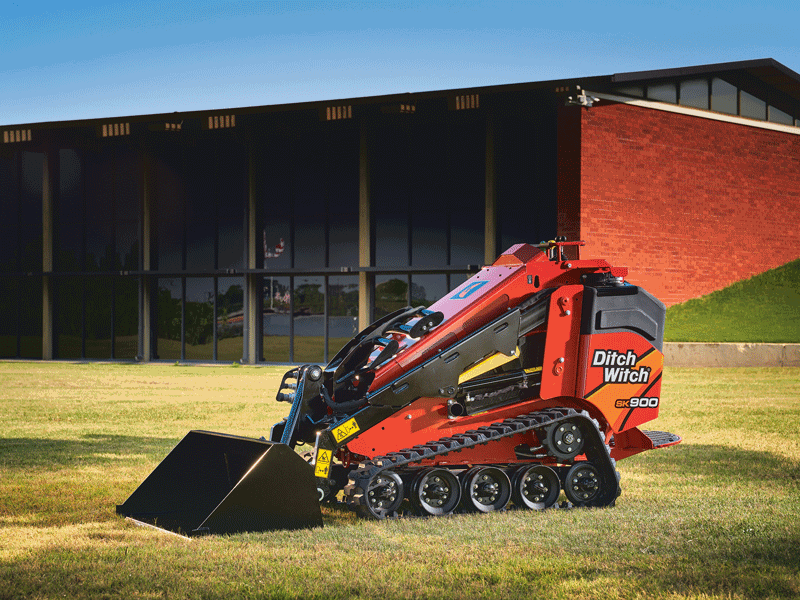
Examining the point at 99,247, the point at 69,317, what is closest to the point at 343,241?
the point at 99,247

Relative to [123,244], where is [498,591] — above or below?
below

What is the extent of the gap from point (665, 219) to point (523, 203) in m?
4.49

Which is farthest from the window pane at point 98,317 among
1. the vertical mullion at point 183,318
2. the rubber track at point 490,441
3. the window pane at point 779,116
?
the rubber track at point 490,441

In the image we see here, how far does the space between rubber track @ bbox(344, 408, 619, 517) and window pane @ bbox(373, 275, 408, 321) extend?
64.3ft

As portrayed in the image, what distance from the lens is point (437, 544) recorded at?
550cm

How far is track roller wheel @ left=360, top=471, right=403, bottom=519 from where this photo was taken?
6264 millimetres

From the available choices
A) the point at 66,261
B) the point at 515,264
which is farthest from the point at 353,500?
the point at 66,261

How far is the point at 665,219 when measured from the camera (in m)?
26.2

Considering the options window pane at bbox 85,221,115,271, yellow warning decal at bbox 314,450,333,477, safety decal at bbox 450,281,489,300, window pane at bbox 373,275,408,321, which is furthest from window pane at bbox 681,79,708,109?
yellow warning decal at bbox 314,450,333,477

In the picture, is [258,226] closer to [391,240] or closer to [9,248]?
[391,240]

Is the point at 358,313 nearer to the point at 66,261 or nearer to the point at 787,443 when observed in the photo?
the point at 66,261

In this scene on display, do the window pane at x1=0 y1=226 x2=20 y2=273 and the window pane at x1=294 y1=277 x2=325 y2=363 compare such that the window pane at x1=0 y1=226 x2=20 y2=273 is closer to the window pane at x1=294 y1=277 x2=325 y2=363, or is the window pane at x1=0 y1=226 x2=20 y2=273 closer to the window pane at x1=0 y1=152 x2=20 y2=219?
the window pane at x1=0 y1=152 x2=20 y2=219

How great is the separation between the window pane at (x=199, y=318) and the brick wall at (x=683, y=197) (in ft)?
40.4

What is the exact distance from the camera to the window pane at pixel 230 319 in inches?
1121
